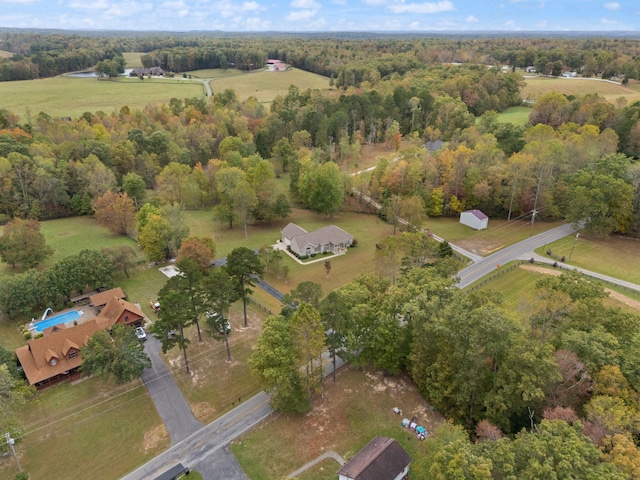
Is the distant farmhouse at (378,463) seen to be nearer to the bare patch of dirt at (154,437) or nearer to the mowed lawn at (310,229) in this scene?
the bare patch of dirt at (154,437)

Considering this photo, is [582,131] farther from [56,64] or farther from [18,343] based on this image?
[56,64]

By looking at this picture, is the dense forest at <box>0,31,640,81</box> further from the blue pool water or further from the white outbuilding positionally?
the blue pool water

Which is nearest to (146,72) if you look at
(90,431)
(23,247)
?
(23,247)

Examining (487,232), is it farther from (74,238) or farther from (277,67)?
(277,67)

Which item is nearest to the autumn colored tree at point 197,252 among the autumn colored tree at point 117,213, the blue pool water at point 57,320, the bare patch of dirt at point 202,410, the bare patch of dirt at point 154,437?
the blue pool water at point 57,320

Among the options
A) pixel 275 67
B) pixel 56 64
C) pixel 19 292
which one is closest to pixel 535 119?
pixel 19 292

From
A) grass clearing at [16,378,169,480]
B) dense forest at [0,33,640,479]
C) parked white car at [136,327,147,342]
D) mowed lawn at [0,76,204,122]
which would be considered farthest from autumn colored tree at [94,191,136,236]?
mowed lawn at [0,76,204,122]
